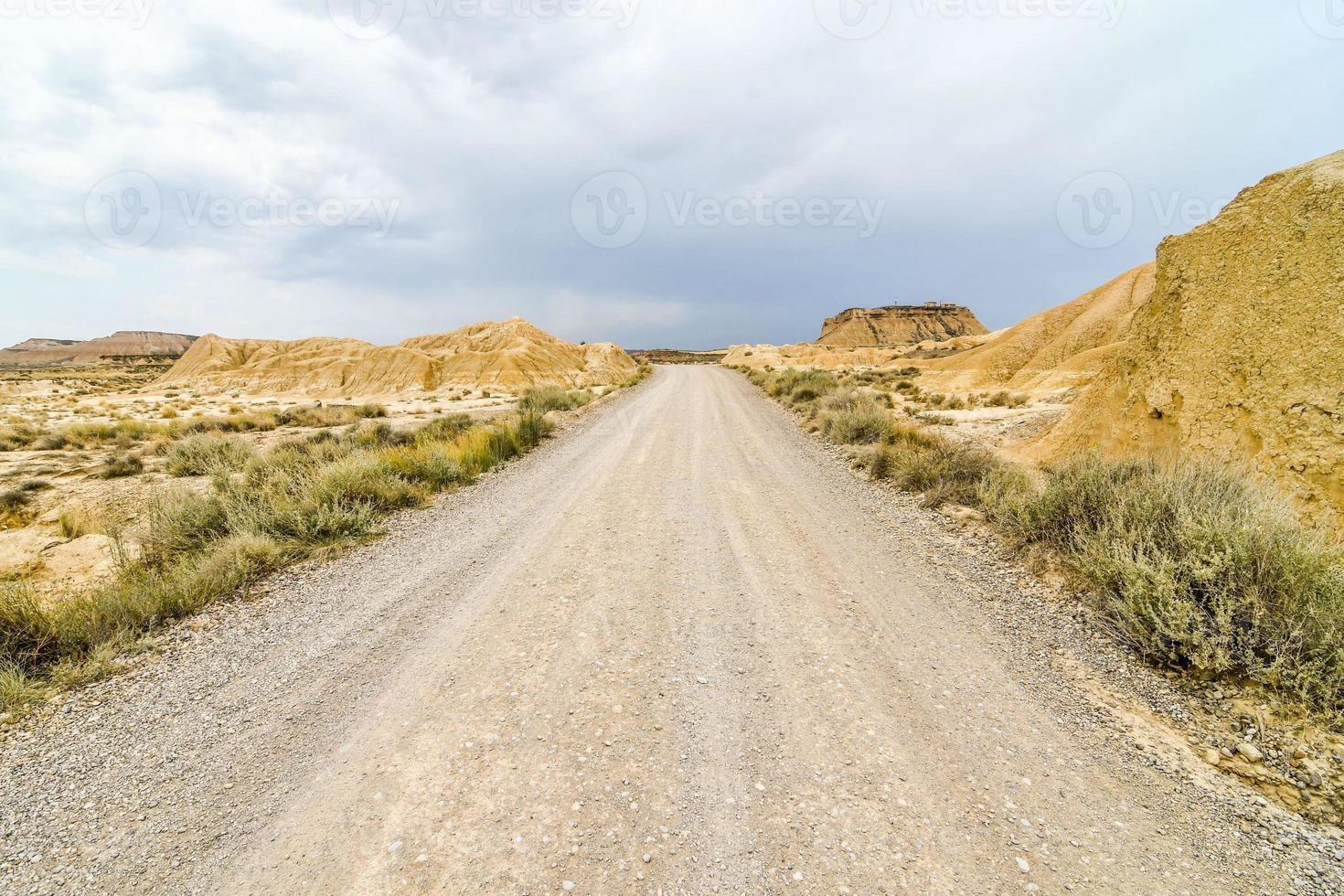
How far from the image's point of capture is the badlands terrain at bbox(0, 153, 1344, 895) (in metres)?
2.15

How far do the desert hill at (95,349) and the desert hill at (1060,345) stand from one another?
15864 cm

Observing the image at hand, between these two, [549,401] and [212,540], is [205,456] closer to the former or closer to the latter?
[212,540]

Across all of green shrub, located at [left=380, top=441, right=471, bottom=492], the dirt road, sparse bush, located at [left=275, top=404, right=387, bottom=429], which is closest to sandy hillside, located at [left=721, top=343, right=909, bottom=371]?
sparse bush, located at [left=275, top=404, right=387, bottom=429]

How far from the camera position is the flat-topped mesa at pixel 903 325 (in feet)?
351

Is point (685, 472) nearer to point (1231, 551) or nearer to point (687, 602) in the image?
point (687, 602)

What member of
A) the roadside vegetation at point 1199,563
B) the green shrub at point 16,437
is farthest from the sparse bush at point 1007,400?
the green shrub at point 16,437

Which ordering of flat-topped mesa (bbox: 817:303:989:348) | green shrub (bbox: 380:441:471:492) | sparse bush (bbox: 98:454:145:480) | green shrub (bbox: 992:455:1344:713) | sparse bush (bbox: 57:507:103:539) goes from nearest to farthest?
green shrub (bbox: 992:455:1344:713), sparse bush (bbox: 57:507:103:539), green shrub (bbox: 380:441:471:492), sparse bush (bbox: 98:454:145:480), flat-topped mesa (bbox: 817:303:989:348)

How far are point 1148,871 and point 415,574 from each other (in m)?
5.42

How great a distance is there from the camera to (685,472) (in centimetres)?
860

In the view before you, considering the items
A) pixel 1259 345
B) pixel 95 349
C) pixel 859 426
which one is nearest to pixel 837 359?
pixel 859 426

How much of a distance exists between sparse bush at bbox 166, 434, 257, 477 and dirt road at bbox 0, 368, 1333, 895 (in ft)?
27.9

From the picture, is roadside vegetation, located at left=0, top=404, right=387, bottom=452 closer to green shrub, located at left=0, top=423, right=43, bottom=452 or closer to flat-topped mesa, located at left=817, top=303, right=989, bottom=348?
green shrub, located at left=0, top=423, right=43, bottom=452

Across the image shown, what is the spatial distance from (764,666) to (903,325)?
120310 millimetres

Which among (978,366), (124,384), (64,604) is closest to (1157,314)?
(64,604)
